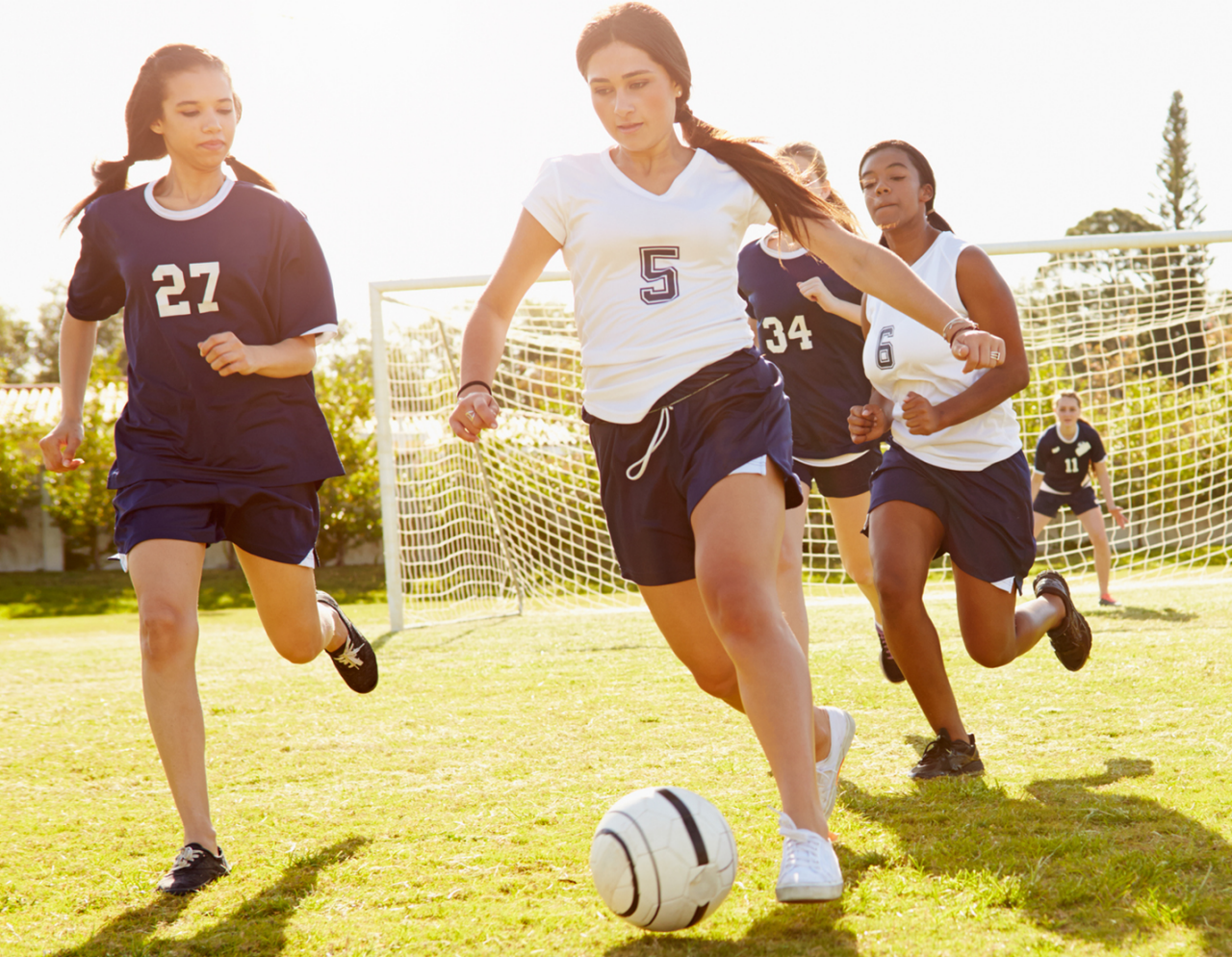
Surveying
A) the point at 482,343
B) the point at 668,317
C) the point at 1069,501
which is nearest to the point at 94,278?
the point at 482,343

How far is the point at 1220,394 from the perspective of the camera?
11.7 meters

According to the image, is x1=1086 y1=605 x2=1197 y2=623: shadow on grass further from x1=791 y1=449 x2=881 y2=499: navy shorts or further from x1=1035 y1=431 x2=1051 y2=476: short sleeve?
x1=791 y1=449 x2=881 y2=499: navy shorts

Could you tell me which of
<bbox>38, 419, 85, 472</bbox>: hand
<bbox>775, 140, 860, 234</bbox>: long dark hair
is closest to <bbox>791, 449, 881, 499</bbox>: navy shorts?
<bbox>775, 140, 860, 234</bbox>: long dark hair

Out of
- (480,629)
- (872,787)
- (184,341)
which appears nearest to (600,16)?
(184,341)

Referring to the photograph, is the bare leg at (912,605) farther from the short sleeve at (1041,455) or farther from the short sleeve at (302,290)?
the short sleeve at (1041,455)

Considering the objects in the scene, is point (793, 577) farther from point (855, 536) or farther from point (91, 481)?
point (91, 481)

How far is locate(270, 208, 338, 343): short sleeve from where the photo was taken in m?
3.44

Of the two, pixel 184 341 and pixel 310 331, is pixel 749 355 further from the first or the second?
pixel 184 341

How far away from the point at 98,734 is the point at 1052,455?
8.00 metres

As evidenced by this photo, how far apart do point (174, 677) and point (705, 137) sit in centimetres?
208

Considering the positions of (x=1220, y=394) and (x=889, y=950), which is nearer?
(x=889, y=950)

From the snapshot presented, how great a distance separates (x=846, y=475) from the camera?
16.7ft

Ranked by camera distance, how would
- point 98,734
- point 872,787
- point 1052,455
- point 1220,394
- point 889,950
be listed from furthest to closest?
point 1220,394 → point 1052,455 → point 98,734 → point 872,787 → point 889,950

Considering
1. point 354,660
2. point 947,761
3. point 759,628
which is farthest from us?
point 354,660
